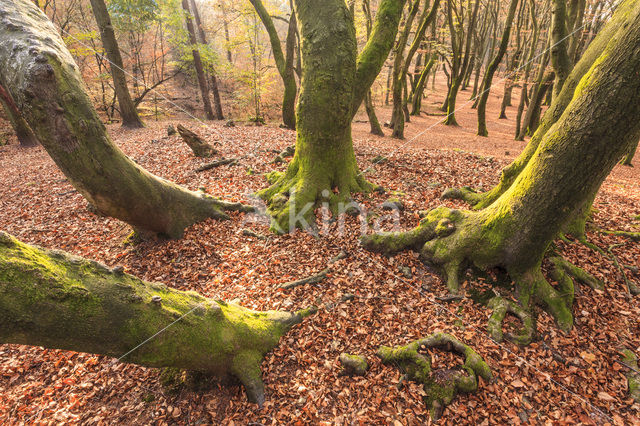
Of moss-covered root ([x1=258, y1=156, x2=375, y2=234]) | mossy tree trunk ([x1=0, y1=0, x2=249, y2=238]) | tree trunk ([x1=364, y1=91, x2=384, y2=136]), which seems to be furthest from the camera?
tree trunk ([x1=364, y1=91, x2=384, y2=136])

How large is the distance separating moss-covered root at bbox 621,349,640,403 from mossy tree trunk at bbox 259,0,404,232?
14.6ft

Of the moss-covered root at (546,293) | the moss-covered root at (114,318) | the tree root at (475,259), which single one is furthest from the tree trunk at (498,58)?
the moss-covered root at (114,318)

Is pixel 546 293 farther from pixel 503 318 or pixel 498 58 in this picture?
pixel 498 58

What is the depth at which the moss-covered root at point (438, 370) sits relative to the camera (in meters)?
3.00

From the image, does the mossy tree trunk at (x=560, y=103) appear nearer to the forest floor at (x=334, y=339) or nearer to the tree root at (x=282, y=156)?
the forest floor at (x=334, y=339)

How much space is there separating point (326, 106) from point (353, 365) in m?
4.28

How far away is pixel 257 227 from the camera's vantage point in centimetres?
586

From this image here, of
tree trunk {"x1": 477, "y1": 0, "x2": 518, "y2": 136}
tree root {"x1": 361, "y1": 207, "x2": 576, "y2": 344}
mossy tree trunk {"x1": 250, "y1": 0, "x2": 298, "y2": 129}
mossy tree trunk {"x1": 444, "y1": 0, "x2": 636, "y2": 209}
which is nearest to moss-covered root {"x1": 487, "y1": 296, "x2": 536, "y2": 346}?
tree root {"x1": 361, "y1": 207, "x2": 576, "y2": 344}

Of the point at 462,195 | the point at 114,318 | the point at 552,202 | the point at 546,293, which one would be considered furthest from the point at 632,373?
the point at 114,318

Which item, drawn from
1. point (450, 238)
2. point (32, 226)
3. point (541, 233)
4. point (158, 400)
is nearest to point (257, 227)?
point (158, 400)

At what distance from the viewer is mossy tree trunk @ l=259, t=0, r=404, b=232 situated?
16.3 feet

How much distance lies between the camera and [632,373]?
10.4 feet

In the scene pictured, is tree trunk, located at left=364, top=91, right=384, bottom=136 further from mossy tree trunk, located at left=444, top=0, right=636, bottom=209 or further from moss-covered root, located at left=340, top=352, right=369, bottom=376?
moss-covered root, located at left=340, top=352, right=369, bottom=376

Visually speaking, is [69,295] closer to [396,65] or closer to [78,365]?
[78,365]
